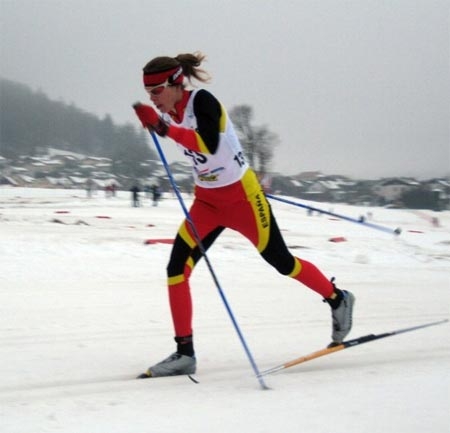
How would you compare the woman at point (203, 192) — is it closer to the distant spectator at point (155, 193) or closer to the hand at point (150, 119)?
the hand at point (150, 119)

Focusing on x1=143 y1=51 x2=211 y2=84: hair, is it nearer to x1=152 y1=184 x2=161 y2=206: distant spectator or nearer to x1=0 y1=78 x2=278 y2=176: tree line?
x1=152 y1=184 x2=161 y2=206: distant spectator

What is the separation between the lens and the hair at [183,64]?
281 cm

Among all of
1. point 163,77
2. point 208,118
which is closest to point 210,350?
point 208,118

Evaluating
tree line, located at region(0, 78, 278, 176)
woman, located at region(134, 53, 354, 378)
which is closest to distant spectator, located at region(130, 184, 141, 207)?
woman, located at region(134, 53, 354, 378)

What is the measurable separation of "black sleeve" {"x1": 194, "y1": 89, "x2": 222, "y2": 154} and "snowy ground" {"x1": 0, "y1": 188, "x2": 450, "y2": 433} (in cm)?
137

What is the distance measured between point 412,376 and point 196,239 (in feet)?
4.91

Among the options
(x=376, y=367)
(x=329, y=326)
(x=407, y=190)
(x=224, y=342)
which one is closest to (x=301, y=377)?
(x=376, y=367)

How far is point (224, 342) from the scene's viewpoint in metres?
3.74

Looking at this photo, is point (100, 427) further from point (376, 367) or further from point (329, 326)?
point (329, 326)

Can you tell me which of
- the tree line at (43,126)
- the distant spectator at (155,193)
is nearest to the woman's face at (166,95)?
the distant spectator at (155,193)

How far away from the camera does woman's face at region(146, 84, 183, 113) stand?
2.85 metres

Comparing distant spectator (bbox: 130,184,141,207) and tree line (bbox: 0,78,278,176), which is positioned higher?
tree line (bbox: 0,78,278,176)

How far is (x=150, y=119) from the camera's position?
272 centimetres

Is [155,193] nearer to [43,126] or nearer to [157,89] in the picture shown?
[157,89]
